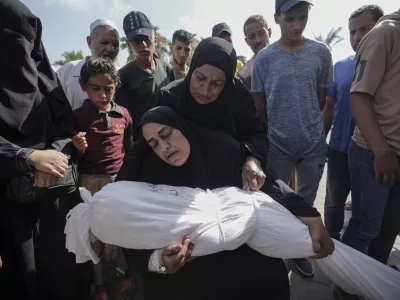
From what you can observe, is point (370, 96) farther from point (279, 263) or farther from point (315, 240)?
point (279, 263)

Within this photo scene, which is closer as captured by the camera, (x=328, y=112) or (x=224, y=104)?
(x=224, y=104)

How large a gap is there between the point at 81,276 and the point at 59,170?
3.19ft

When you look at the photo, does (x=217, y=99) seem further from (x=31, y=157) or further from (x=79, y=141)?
(x=31, y=157)

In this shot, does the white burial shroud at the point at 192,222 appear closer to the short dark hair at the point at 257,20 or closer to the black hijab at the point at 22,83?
the black hijab at the point at 22,83

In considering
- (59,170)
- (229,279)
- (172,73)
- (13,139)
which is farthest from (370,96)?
(172,73)

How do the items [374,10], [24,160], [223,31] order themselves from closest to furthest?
[24,160] < [374,10] < [223,31]

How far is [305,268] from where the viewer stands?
242cm

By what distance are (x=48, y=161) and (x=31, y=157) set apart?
0.27 ft

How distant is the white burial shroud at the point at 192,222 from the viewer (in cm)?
114

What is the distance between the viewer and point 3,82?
4.94 feet

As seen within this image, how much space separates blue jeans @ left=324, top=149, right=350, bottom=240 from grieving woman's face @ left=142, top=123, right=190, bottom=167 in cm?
174

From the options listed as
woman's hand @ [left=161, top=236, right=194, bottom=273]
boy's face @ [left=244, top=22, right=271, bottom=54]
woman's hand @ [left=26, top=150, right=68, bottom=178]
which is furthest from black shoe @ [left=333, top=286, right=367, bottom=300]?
boy's face @ [left=244, top=22, right=271, bottom=54]

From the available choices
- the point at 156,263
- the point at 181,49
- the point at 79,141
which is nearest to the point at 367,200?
the point at 156,263

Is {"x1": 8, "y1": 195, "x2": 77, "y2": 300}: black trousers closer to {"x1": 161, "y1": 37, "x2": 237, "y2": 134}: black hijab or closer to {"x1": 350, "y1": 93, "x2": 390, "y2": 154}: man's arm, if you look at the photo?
{"x1": 161, "y1": 37, "x2": 237, "y2": 134}: black hijab
